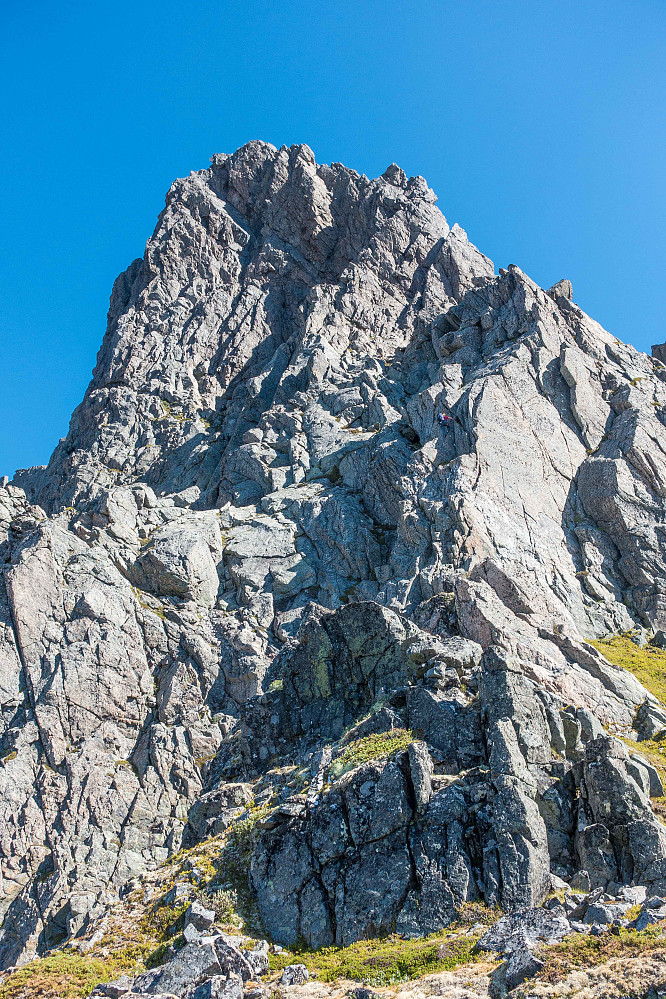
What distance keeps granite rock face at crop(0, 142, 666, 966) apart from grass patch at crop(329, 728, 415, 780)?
2.11 ft

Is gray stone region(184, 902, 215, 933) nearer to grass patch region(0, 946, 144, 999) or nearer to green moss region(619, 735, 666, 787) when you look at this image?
grass patch region(0, 946, 144, 999)

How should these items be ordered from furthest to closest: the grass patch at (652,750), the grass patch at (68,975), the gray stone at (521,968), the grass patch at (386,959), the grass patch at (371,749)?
1. the grass patch at (652,750)
2. the grass patch at (371,749)
3. the grass patch at (68,975)
4. the grass patch at (386,959)
5. the gray stone at (521,968)

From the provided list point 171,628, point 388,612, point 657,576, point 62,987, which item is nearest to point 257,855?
point 62,987

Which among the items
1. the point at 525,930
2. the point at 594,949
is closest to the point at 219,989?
the point at 525,930

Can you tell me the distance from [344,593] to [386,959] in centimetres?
3942

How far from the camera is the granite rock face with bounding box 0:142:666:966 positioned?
2873 cm

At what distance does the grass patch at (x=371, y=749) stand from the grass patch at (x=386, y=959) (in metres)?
7.00

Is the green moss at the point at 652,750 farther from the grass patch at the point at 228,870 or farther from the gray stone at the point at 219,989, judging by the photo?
the gray stone at the point at 219,989

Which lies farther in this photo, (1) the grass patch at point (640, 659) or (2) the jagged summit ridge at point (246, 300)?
(2) the jagged summit ridge at point (246, 300)

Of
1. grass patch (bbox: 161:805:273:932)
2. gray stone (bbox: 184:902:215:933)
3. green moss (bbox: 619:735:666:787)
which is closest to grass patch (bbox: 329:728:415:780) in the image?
grass patch (bbox: 161:805:273:932)

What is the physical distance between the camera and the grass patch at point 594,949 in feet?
60.7

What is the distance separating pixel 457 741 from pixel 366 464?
147 ft

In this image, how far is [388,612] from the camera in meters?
41.6

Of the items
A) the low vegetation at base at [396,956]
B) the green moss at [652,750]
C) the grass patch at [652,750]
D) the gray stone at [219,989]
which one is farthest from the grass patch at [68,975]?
the green moss at [652,750]
